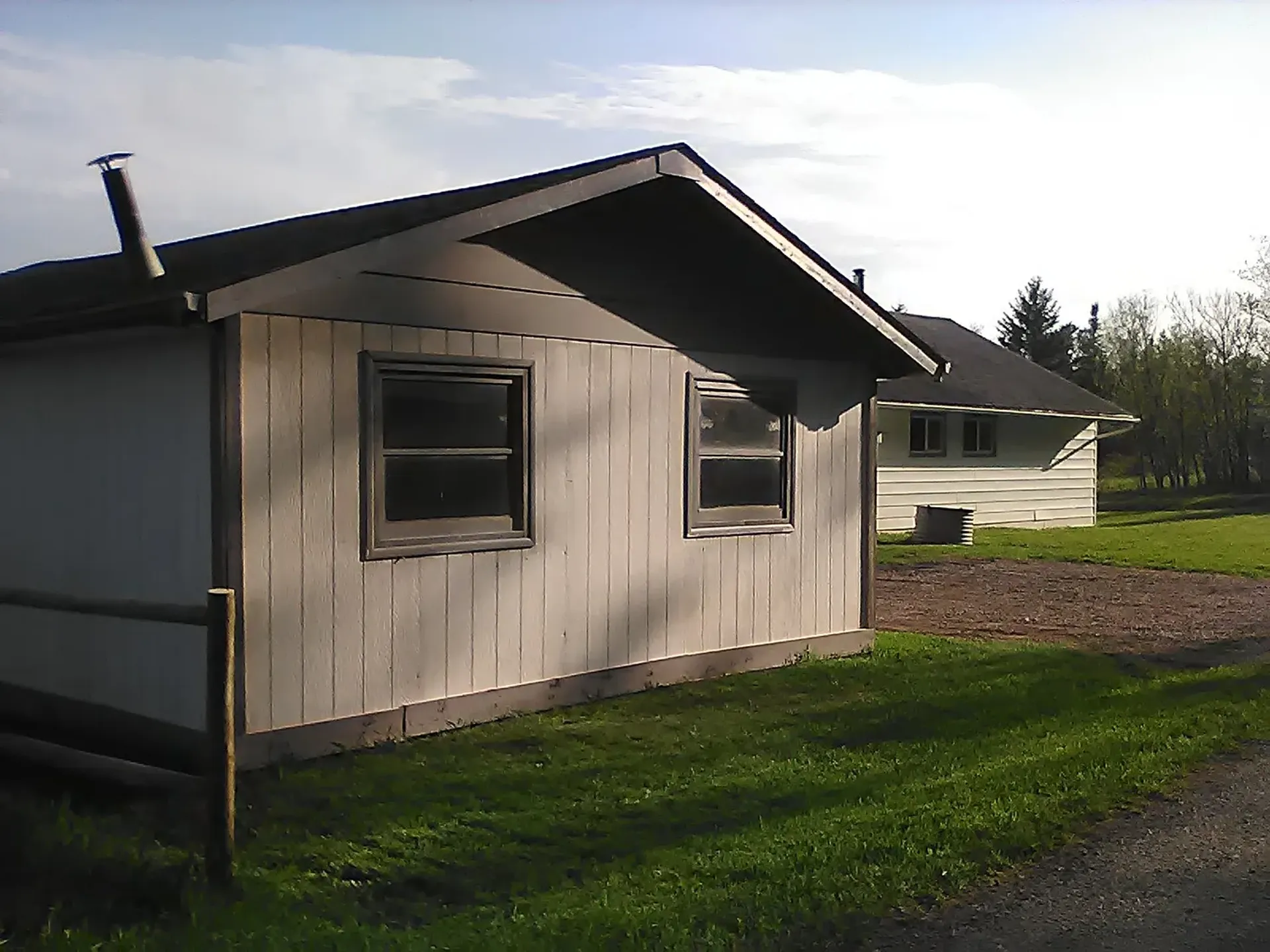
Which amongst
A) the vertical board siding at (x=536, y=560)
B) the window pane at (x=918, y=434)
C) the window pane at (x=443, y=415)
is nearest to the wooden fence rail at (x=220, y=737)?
the window pane at (x=443, y=415)

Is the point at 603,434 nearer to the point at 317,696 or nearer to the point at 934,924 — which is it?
the point at 317,696

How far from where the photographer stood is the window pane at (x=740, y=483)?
988cm

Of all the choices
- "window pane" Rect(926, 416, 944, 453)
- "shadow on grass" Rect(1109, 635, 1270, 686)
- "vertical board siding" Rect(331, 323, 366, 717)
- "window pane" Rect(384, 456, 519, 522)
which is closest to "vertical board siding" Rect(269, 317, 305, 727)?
"vertical board siding" Rect(331, 323, 366, 717)

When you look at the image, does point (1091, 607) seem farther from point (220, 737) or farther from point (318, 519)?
point (220, 737)

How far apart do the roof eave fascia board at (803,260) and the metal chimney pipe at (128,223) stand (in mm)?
3421

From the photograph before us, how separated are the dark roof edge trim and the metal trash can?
59.3 feet

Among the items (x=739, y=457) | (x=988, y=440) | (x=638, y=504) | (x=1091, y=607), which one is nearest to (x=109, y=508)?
(x=638, y=504)

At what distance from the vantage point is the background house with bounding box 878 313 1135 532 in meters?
25.1

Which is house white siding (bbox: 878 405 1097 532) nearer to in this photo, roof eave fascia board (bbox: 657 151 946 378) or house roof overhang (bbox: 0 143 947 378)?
roof eave fascia board (bbox: 657 151 946 378)

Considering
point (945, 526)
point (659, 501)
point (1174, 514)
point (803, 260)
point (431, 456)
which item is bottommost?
point (1174, 514)

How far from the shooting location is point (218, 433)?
6852 mm

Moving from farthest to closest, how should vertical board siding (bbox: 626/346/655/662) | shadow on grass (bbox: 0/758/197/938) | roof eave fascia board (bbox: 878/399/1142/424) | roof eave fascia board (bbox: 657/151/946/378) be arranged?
roof eave fascia board (bbox: 878/399/1142/424) < vertical board siding (bbox: 626/346/655/662) < roof eave fascia board (bbox: 657/151/946/378) < shadow on grass (bbox: 0/758/197/938)

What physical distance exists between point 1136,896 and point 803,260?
5.83 meters

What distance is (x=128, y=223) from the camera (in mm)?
7711
